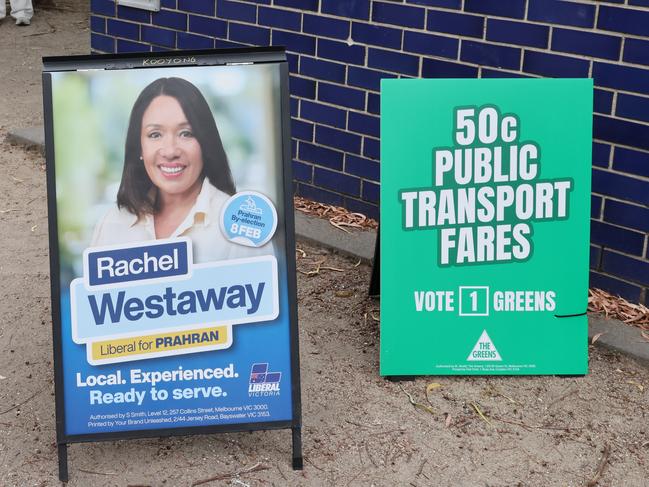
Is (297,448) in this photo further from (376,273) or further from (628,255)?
(628,255)

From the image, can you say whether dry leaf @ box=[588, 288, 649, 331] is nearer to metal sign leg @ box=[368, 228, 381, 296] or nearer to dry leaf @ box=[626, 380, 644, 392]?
dry leaf @ box=[626, 380, 644, 392]

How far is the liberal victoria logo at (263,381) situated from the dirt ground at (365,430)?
1.01ft

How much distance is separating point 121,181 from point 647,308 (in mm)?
2661

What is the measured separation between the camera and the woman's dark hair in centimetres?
323

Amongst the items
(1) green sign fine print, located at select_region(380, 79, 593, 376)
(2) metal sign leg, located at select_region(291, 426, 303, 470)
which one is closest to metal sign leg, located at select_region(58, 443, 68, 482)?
(2) metal sign leg, located at select_region(291, 426, 303, 470)

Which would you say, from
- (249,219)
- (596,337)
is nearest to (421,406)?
(596,337)

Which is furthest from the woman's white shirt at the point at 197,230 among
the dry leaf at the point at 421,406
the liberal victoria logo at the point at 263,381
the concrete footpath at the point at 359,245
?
the concrete footpath at the point at 359,245

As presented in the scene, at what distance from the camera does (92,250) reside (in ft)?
10.9

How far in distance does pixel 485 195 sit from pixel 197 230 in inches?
51.9

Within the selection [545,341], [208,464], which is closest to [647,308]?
[545,341]

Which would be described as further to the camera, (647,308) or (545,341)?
(647,308)

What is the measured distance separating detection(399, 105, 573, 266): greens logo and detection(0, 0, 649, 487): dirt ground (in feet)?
1.91

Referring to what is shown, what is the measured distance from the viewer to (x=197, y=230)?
3342mm

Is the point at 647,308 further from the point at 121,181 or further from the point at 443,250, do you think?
the point at 121,181
